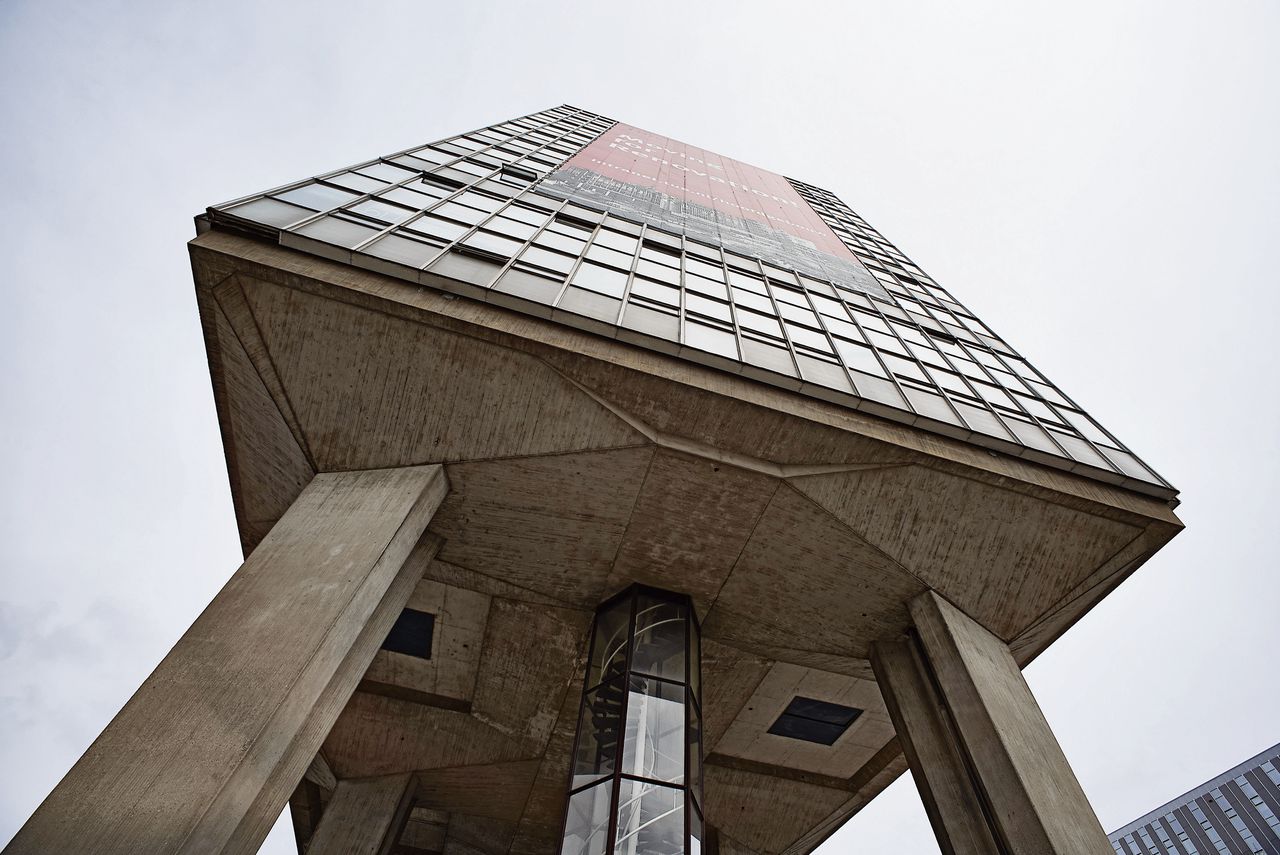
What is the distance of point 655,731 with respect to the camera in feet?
30.3

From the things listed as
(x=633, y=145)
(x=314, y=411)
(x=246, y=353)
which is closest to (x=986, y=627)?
(x=314, y=411)

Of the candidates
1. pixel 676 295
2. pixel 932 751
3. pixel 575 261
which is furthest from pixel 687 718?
pixel 575 261

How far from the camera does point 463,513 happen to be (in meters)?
10.1

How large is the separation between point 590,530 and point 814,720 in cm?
689

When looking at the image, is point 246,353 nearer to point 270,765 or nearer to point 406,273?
point 406,273

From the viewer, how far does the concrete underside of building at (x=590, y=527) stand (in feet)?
24.5

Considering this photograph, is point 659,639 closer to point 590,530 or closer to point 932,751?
point 590,530

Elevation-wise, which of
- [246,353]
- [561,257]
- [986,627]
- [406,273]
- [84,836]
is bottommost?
[84,836]

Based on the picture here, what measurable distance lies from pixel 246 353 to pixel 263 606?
143 inches

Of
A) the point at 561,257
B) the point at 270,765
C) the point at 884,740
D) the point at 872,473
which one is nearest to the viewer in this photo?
the point at 270,765

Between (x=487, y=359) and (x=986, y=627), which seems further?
(x=986, y=627)

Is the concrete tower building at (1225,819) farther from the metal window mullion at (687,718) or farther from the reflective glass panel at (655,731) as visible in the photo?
the reflective glass panel at (655,731)

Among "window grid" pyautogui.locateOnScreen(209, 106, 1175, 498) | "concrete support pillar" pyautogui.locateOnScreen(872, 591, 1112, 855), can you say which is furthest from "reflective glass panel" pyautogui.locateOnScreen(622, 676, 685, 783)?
"window grid" pyautogui.locateOnScreen(209, 106, 1175, 498)

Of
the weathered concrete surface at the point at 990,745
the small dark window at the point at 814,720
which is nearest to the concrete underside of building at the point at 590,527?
the weathered concrete surface at the point at 990,745
